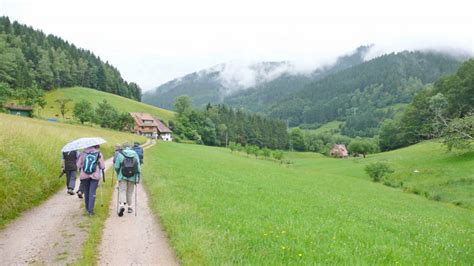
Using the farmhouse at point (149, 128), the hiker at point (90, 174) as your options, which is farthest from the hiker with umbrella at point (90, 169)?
the farmhouse at point (149, 128)

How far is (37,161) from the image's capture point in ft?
61.5

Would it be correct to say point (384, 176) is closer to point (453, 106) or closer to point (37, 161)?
point (453, 106)

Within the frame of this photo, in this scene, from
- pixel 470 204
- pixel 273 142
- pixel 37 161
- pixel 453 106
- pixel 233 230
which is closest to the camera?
pixel 233 230

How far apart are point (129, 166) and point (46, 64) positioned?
15201cm

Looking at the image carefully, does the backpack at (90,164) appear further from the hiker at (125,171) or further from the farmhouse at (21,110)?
the farmhouse at (21,110)

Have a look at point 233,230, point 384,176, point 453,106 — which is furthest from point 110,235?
point 453,106

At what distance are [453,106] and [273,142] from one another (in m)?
88.9

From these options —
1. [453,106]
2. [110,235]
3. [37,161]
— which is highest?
[453,106]

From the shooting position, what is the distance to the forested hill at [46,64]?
5027 inches

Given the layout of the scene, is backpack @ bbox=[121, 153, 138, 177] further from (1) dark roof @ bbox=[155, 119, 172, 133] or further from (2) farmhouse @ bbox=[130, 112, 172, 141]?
A: (1) dark roof @ bbox=[155, 119, 172, 133]

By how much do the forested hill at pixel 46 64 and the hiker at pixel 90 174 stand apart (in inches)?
4954

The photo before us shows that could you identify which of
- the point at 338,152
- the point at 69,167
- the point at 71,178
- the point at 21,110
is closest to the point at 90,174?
the point at 69,167

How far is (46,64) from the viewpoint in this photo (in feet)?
484

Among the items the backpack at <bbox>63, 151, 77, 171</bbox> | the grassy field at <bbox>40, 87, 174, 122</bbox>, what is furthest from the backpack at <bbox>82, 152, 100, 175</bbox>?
the grassy field at <bbox>40, 87, 174, 122</bbox>
